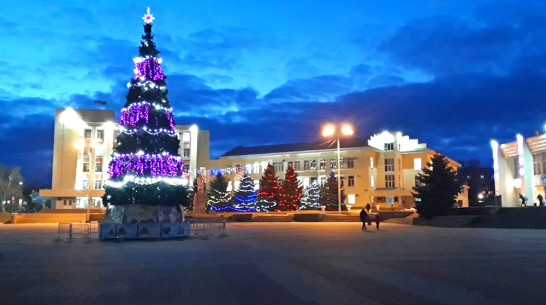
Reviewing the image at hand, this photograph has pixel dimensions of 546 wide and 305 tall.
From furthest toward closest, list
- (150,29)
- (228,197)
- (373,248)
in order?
(228,197)
(150,29)
(373,248)

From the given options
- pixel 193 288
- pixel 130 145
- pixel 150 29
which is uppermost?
pixel 150 29

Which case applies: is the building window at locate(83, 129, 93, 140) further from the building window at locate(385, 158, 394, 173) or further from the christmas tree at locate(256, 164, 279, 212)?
the building window at locate(385, 158, 394, 173)

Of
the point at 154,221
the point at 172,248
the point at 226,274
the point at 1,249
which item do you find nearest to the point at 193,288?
the point at 226,274

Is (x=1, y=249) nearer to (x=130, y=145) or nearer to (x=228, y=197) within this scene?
(x=130, y=145)

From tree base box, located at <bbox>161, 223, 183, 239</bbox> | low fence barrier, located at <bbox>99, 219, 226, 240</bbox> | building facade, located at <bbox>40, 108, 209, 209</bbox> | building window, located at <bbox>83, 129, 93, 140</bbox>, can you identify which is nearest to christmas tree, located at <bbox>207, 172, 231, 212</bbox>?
building facade, located at <bbox>40, 108, 209, 209</bbox>

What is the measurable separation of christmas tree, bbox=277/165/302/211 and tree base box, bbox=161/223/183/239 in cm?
3728

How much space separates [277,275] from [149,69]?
57.1 feet

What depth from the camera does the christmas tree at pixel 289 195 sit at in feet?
199

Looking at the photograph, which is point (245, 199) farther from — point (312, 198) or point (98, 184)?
point (98, 184)

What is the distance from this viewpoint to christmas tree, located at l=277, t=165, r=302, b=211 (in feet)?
199

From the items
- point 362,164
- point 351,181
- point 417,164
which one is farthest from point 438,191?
point 417,164

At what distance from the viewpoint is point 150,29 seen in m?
26.8

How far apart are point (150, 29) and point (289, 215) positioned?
82.2 ft

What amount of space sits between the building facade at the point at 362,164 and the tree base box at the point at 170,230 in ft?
145
